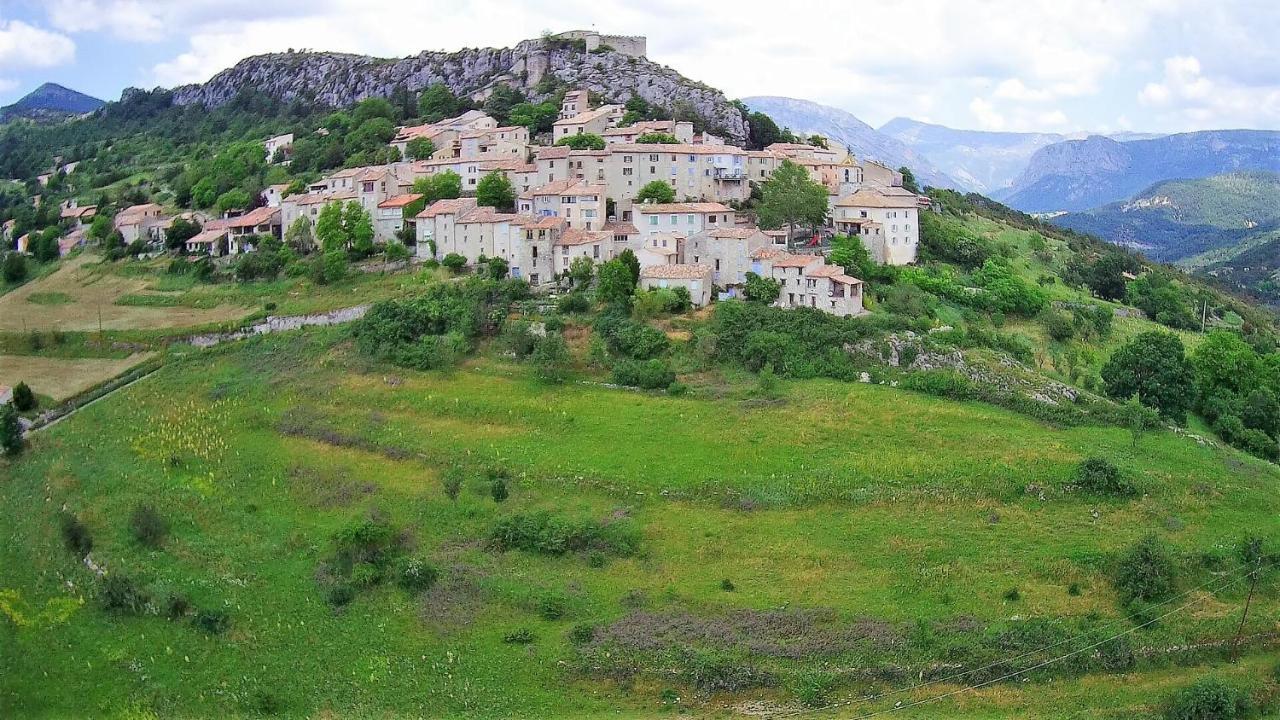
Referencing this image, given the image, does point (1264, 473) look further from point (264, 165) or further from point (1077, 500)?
point (264, 165)

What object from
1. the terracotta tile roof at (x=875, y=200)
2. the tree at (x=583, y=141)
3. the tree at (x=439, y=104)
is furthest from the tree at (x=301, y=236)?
the terracotta tile roof at (x=875, y=200)

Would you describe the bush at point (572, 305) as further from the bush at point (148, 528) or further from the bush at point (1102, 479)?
the bush at point (1102, 479)

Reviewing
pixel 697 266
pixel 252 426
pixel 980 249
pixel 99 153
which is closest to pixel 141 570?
pixel 252 426

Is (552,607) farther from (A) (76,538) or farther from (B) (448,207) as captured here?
(B) (448,207)

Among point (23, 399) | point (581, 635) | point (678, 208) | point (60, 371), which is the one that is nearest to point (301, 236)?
point (60, 371)

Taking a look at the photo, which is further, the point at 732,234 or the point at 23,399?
the point at 732,234

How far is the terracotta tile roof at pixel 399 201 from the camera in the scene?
222ft

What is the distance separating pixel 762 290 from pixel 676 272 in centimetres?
412

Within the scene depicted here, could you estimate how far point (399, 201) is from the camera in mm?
68125

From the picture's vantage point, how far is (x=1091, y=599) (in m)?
35.0

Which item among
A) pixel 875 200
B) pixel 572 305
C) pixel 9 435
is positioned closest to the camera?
pixel 9 435

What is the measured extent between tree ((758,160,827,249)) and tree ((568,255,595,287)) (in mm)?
11153

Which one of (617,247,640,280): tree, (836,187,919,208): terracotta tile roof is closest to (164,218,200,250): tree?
(617,247,640,280): tree

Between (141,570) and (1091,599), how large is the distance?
98.4ft
